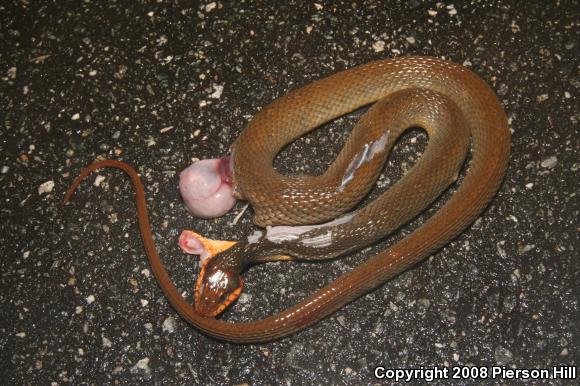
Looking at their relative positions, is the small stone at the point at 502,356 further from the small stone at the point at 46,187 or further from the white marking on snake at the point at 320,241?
the small stone at the point at 46,187

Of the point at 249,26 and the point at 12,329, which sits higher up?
the point at 249,26

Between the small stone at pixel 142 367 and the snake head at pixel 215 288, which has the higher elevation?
the snake head at pixel 215 288

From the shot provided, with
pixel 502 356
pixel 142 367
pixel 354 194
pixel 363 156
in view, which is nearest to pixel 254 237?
pixel 354 194

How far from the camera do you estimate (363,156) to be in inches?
123

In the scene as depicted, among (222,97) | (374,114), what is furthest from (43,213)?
(374,114)

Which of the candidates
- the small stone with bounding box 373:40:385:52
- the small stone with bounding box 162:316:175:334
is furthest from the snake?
the small stone with bounding box 373:40:385:52

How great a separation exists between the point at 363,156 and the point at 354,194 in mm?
201

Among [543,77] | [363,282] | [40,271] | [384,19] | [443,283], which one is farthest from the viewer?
[384,19]

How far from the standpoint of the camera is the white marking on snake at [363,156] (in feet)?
10.1

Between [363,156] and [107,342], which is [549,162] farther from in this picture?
[107,342]

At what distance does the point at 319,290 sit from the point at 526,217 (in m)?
1.15

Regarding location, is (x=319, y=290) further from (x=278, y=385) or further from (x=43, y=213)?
(x=43, y=213)

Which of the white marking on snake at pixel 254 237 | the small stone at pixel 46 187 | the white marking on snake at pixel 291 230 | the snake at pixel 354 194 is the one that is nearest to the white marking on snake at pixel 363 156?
the snake at pixel 354 194

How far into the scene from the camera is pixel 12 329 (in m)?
3.27
